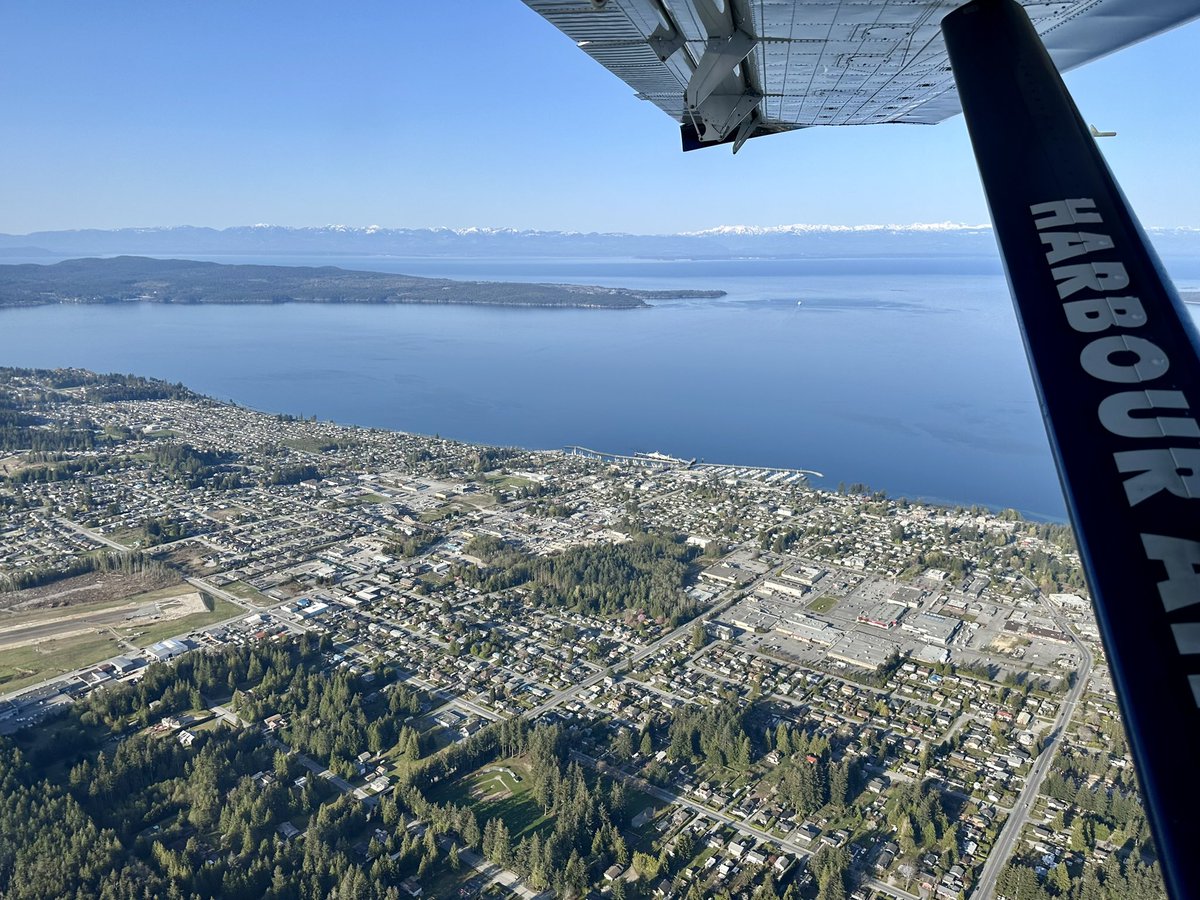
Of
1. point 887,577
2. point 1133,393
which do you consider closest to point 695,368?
point 887,577

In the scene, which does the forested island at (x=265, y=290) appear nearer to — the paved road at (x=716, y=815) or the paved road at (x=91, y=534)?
the paved road at (x=91, y=534)

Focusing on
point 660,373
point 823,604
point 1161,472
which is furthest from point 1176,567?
point 660,373

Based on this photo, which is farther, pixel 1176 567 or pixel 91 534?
pixel 91 534

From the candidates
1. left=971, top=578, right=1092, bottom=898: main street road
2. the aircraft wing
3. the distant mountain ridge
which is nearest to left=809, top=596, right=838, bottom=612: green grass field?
left=971, top=578, right=1092, bottom=898: main street road

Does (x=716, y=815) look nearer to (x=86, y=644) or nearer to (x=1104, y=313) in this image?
(x=1104, y=313)

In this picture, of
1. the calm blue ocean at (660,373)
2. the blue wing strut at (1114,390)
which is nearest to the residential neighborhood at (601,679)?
the calm blue ocean at (660,373)
